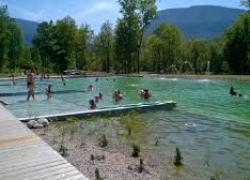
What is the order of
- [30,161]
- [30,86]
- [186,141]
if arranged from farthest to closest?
[30,86]
[186,141]
[30,161]

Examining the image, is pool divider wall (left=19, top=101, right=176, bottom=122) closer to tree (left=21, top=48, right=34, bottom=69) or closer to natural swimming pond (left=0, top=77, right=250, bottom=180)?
natural swimming pond (left=0, top=77, right=250, bottom=180)

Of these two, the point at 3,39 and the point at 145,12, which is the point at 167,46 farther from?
the point at 3,39

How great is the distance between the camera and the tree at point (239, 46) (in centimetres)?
6153

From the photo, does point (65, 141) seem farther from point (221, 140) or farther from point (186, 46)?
point (186, 46)

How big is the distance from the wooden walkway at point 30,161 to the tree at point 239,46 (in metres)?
53.9

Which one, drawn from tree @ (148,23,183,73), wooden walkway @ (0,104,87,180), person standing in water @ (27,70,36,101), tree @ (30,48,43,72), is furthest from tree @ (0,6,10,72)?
wooden walkway @ (0,104,87,180)

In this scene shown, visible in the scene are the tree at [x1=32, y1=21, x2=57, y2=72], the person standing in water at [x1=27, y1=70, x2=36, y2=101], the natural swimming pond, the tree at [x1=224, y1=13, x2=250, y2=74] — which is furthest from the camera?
the tree at [x1=32, y1=21, x2=57, y2=72]

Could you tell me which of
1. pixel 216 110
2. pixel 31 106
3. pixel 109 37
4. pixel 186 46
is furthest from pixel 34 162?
pixel 186 46

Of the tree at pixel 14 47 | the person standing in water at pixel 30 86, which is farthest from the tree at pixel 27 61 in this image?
the person standing in water at pixel 30 86

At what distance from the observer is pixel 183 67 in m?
78.5

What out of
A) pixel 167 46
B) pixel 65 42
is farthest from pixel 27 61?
pixel 167 46

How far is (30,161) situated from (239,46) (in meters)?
58.4

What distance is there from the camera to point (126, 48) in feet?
225

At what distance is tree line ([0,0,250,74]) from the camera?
65188 millimetres
